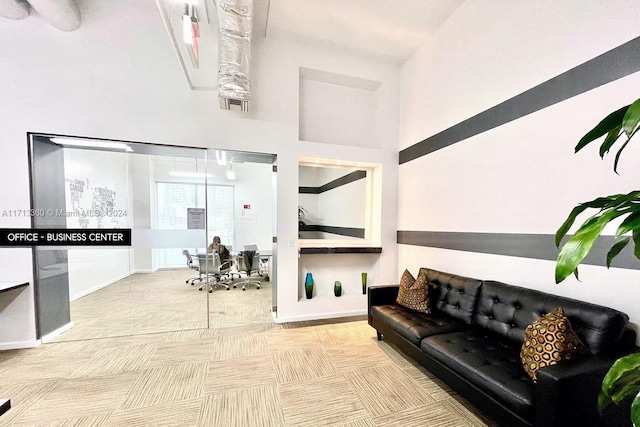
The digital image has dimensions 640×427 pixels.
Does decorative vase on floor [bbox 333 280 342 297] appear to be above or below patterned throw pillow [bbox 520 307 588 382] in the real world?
below

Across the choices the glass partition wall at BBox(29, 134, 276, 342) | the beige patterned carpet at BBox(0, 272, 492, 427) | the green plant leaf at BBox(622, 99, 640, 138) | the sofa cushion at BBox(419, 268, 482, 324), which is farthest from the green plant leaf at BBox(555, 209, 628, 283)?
the glass partition wall at BBox(29, 134, 276, 342)

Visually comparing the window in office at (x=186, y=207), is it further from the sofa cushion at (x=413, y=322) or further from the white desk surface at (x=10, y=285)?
the sofa cushion at (x=413, y=322)

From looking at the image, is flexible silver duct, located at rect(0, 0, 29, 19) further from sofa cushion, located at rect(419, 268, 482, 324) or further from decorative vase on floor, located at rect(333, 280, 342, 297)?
sofa cushion, located at rect(419, 268, 482, 324)

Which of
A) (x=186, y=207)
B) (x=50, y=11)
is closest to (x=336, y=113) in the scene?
(x=186, y=207)

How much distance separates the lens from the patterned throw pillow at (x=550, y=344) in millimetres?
1660

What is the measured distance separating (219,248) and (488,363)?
406cm

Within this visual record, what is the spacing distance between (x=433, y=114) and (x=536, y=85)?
1.33 metres

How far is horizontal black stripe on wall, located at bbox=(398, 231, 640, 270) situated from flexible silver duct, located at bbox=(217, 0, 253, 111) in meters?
3.18

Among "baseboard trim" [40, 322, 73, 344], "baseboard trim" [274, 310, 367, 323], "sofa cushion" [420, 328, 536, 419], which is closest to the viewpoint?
"sofa cushion" [420, 328, 536, 419]

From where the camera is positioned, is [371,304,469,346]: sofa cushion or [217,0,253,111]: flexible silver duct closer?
[371,304,469,346]: sofa cushion

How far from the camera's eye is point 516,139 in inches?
99.3

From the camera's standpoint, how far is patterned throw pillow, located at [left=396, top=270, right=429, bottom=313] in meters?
2.98

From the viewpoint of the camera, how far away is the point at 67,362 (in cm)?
270

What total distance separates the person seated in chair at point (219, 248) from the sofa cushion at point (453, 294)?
11.0ft
